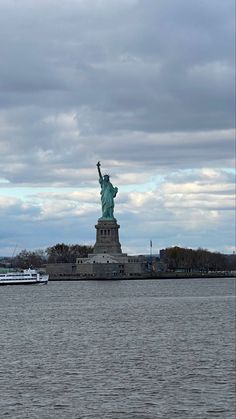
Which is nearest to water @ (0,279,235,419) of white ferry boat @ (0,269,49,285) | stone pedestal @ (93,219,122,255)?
white ferry boat @ (0,269,49,285)

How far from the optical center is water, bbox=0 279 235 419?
29.8 meters

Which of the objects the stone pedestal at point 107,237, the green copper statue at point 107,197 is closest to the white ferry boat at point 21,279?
the stone pedestal at point 107,237

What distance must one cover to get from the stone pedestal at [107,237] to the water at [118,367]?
321ft

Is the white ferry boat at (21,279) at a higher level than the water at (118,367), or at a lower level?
higher

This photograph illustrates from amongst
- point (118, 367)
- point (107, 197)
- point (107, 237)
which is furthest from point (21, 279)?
point (118, 367)

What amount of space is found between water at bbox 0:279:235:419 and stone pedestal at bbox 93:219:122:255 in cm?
9792

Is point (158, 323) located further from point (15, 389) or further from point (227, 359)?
point (15, 389)

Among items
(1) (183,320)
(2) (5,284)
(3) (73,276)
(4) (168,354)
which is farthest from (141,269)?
(4) (168,354)

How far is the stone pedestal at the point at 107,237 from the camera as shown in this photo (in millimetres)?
163625

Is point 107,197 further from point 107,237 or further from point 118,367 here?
point 118,367

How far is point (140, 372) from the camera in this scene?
36375 mm

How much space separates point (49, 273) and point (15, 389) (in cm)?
14979

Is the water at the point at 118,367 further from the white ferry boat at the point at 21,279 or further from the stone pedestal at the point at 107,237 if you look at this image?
the stone pedestal at the point at 107,237

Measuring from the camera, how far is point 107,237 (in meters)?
165
